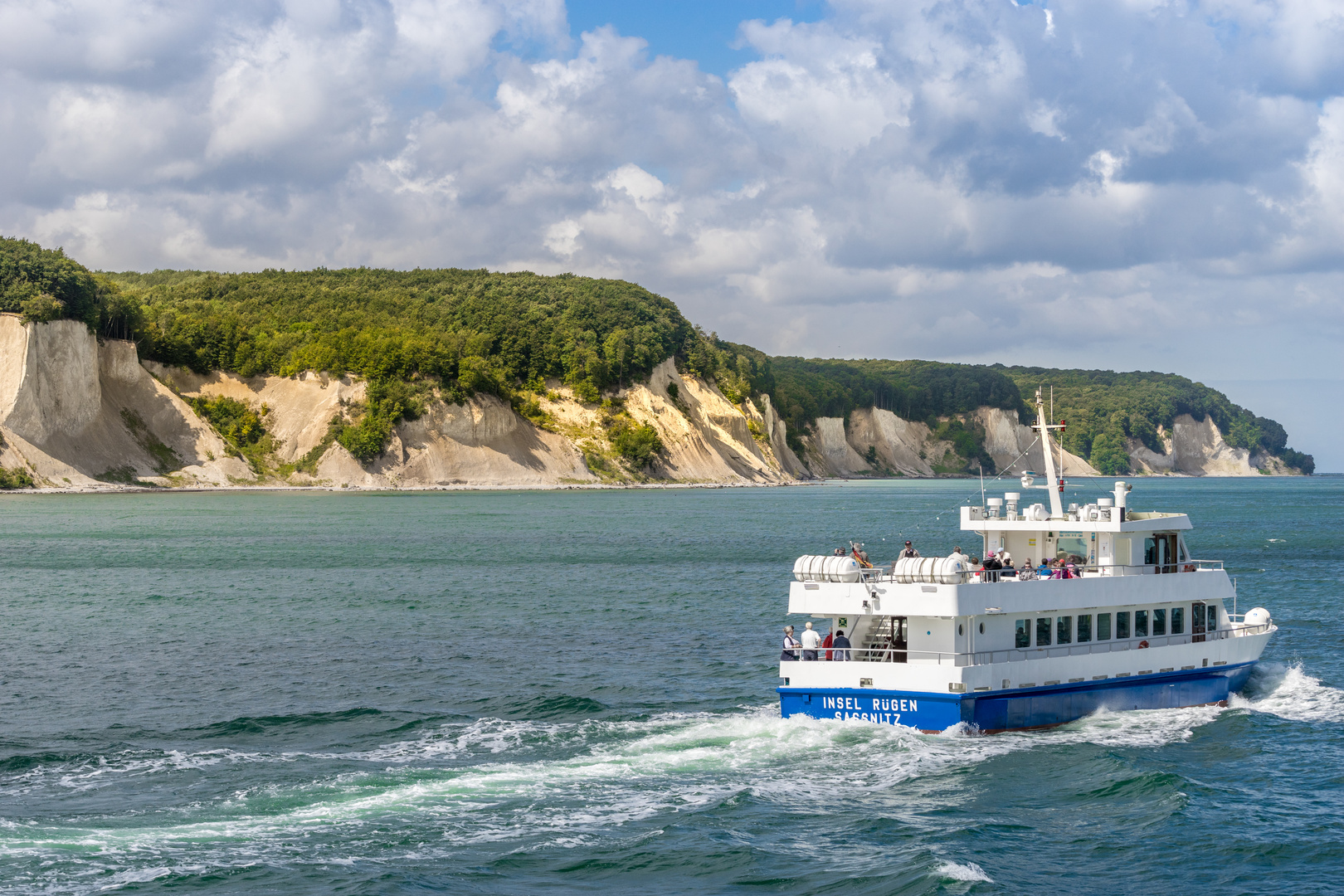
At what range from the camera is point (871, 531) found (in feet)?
269

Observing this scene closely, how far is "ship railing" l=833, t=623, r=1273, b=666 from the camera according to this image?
79.8ft

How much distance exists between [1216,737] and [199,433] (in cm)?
12425

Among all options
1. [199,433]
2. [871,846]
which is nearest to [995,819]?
[871,846]

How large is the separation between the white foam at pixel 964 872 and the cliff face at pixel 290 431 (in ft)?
384

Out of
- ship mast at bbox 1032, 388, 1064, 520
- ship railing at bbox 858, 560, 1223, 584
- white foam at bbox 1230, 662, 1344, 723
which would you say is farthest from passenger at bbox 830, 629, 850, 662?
white foam at bbox 1230, 662, 1344, 723

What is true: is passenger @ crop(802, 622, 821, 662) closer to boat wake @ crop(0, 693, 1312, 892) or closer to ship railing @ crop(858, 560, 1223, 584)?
boat wake @ crop(0, 693, 1312, 892)

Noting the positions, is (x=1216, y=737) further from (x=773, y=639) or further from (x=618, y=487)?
(x=618, y=487)

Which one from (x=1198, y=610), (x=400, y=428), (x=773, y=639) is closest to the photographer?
(x=1198, y=610)

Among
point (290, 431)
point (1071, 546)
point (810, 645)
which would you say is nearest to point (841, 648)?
point (810, 645)

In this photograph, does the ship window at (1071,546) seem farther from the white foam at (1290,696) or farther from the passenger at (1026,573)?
the white foam at (1290,696)

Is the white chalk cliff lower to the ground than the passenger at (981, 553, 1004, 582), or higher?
higher

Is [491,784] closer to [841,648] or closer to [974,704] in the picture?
[841,648]

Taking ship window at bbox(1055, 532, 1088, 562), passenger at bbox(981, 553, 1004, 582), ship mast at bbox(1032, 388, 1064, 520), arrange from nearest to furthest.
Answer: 1. passenger at bbox(981, 553, 1004, 582)
2. ship mast at bbox(1032, 388, 1064, 520)
3. ship window at bbox(1055, 532, 1088, 562)

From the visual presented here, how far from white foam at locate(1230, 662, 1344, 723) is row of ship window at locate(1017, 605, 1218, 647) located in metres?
2.11
